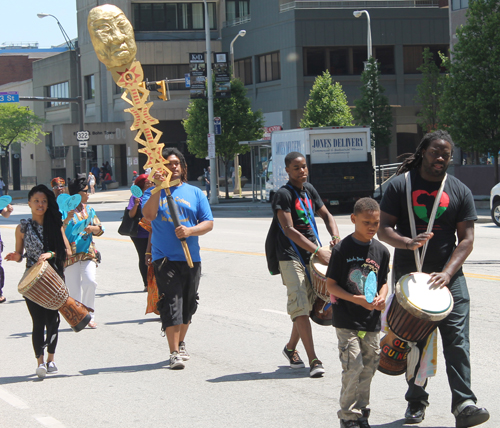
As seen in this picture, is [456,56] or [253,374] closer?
[253,374]

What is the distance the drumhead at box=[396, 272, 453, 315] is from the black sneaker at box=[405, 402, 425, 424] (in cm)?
82

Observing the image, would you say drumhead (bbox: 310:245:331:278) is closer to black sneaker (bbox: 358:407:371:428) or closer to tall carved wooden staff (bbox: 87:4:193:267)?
tall carved wooden staff (bbox: 87:4:193:267)

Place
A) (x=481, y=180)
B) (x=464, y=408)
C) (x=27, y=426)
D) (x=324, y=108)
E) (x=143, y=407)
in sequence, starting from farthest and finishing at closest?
(x=324, y=108)
(x=481, y=180)
(x=143, y=407)
(x=27, y=426)
(x=464, y=408)

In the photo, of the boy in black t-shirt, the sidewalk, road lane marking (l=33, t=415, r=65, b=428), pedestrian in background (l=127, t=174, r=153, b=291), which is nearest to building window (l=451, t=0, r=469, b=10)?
the sidewalk

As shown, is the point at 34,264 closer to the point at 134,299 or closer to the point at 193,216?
the point at 193,216

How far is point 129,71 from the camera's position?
21.9 feet

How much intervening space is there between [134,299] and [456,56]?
64.4 feet

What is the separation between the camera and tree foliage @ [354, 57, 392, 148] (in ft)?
111

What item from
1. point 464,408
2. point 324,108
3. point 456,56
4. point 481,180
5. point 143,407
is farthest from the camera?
point 324,108

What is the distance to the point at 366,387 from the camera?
473 cm

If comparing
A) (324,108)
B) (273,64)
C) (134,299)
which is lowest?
(134,299)

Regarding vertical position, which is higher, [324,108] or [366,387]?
[324,108]

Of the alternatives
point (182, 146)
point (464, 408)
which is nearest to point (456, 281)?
point (464, 408)

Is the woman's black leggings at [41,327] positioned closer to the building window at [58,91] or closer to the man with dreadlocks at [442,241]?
the man with dreadlocks at [442,241]
